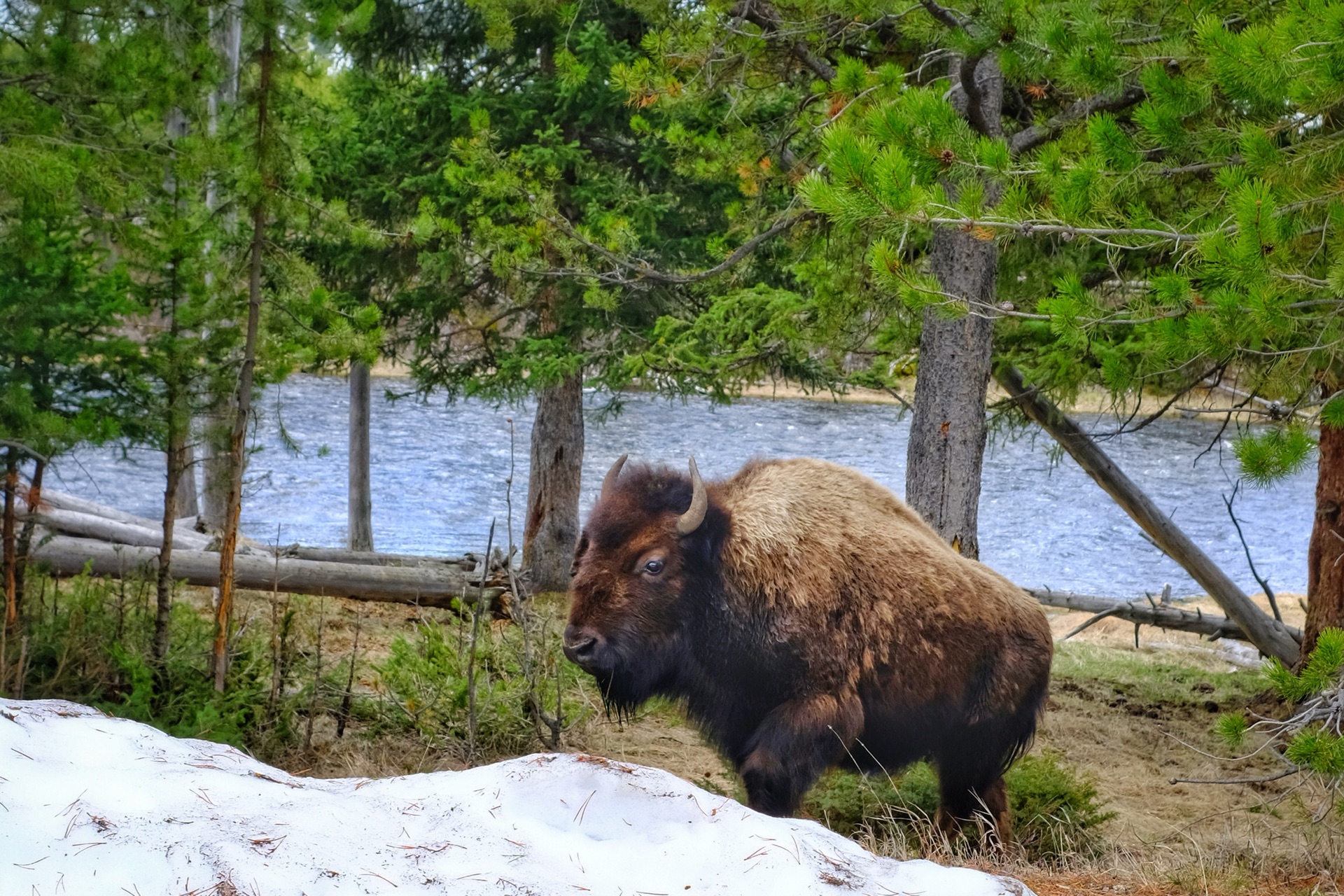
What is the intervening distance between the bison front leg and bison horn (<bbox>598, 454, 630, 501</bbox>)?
1.30m

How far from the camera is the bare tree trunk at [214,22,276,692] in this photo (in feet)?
22.6

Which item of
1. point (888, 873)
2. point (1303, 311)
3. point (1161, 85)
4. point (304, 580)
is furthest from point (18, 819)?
point (304, 580)

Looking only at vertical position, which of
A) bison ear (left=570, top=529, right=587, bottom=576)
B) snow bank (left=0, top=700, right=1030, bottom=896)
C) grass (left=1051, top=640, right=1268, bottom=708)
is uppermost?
bison ear (left=570, top=529, right=587, bottom=576)

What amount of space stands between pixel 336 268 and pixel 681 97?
6.42m

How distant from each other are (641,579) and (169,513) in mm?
3700

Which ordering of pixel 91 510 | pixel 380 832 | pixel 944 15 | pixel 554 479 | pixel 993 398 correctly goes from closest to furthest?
pixel 380 832
pixel 944 15
pixel 91 510
pixel 554 479
pixel 993 398

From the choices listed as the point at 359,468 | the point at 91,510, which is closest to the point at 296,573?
the point at 91,510

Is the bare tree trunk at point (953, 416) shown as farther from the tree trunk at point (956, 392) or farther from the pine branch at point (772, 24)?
the pine branch at point (772, 24)

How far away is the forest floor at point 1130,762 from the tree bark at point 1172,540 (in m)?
0.58

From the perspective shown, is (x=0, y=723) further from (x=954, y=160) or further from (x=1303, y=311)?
(x=1303, y=311)

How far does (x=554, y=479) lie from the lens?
13.5 m

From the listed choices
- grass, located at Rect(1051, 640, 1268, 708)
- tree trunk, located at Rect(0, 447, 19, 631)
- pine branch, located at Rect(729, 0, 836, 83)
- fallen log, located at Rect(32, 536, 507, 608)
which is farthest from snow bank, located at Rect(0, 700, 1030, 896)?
grass, located at Rect(1051, 640, 1268, 708)

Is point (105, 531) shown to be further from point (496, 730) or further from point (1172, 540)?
point (1172, 540)

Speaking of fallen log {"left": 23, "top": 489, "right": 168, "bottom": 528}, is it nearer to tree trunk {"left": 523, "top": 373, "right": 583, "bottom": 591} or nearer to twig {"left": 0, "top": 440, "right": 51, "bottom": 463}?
tree trunk {"left": 523, "top": 373, "right": 583, "bottom": 591}
